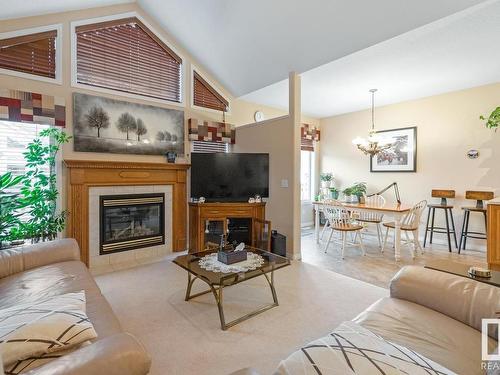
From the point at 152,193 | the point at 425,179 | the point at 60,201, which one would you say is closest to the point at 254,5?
the point at 152,193

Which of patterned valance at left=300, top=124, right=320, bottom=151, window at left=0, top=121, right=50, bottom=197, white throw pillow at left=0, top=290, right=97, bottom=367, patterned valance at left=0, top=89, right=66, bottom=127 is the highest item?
patterned valance at left=300, top=124, right=320, bottom=151

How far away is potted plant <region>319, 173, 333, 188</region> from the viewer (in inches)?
248

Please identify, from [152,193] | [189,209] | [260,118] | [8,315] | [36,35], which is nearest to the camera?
[8,315]

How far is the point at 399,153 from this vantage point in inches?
208

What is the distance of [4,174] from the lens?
294 centimetres

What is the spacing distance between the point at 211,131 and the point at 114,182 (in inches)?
70.7

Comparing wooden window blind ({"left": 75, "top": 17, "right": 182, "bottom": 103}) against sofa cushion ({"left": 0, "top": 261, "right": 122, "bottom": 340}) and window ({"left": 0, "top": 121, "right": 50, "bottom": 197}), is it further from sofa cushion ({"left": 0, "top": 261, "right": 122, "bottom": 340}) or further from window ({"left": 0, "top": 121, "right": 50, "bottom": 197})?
sofa cushion ({"left": 0, "top": 261, "right": 122, "bottom": 340})

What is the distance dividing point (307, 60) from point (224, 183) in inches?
84.8

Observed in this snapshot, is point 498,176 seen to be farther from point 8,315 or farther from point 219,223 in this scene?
point 8,315

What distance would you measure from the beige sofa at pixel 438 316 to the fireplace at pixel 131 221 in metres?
3.38

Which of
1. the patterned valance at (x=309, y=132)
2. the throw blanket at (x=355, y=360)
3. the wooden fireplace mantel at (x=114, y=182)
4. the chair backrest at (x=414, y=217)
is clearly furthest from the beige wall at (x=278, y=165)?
the throw blanket at (x=355, y=360)

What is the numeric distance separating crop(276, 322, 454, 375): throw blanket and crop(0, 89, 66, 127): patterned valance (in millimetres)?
3787

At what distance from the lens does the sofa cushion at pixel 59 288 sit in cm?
146

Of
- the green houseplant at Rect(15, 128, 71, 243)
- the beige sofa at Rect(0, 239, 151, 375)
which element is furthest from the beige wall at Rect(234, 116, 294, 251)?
the green houseplant at Rect(15, 128, 71, 243)
